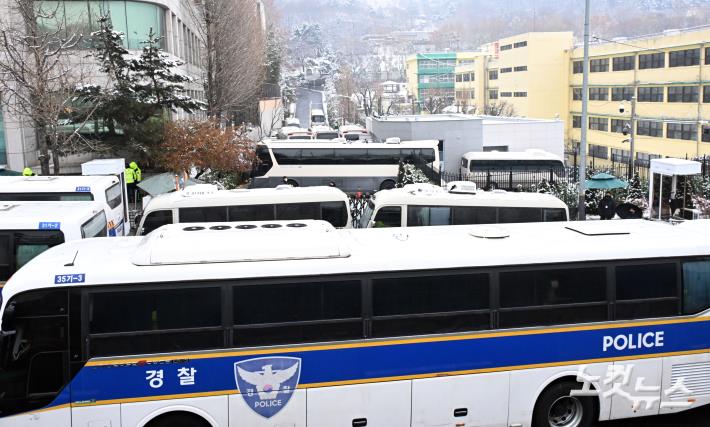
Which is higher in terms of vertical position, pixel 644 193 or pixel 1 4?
pixel 1 4

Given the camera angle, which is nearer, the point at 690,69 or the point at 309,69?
the point at 690,69

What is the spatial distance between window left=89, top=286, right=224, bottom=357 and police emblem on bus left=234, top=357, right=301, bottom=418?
1.47 ft

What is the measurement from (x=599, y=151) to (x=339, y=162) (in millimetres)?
38406

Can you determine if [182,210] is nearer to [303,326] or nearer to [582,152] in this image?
[303,326]

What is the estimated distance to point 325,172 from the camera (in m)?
31.7

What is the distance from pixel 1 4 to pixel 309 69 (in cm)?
14686

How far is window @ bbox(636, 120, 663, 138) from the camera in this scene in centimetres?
5272

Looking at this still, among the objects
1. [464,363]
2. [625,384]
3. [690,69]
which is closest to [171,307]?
[464,363]

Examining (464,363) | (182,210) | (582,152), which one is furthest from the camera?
(582,152)

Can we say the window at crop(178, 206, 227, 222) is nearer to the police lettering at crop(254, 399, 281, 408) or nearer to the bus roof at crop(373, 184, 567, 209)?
the bus roof at crop(373, 184, 567, 209)

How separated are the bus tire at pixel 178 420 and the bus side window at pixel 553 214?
10660 millimetres

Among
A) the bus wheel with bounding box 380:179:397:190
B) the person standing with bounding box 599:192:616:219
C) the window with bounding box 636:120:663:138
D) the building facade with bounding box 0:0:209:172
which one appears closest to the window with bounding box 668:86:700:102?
the window with bounding box 636:120:663:138

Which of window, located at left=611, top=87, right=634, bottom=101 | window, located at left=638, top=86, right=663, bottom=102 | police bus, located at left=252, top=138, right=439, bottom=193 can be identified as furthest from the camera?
window, located at left=611, top=87, right=634, bottom=101

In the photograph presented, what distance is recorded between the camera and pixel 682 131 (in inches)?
1950
